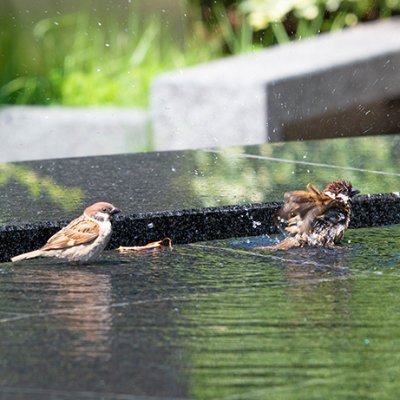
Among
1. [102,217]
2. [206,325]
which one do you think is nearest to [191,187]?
[102,217]

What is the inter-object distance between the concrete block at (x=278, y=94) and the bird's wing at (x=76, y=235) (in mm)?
5355

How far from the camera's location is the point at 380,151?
22.9ft

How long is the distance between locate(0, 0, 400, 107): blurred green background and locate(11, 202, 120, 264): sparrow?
255 inches

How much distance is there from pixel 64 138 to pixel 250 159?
3.66m

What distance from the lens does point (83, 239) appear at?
4.30 meters

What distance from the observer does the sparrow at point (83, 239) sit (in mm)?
4320

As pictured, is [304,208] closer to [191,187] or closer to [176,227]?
[176,227]

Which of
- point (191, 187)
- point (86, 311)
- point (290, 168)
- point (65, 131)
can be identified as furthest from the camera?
point (65, 131)

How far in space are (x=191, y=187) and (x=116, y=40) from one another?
5875mm

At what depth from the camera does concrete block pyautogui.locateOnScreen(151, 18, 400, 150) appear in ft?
32.0

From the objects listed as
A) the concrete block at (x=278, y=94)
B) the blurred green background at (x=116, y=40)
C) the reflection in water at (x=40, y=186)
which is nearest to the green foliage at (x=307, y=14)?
the blurred green background at (x=116, y=40)

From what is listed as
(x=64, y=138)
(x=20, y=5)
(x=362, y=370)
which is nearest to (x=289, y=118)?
(x=64, y=138)

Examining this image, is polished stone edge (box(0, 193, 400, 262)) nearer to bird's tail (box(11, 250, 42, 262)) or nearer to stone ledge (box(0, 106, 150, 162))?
bird's tail (box(11, 250, 42, 262))

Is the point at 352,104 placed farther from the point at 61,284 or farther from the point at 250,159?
the point at 61,284
